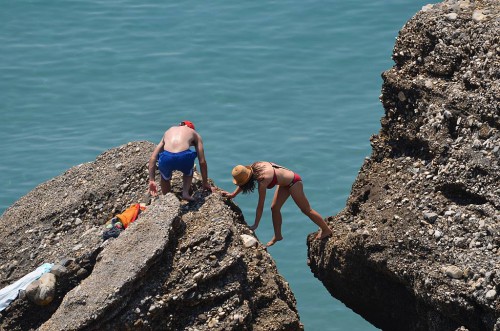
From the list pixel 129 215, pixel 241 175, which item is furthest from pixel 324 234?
pixel 129 215

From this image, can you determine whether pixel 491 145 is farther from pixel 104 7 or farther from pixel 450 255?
pixel 104 7

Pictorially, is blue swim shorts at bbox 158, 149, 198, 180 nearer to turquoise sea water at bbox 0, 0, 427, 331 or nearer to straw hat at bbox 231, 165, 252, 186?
straw hat at bbox 231, 165, 252, 186

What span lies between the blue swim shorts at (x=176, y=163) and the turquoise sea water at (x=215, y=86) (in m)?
4.91

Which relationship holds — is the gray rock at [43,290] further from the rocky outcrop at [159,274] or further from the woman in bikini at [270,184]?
the woman in bikini at [270,184]

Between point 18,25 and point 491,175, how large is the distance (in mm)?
18237

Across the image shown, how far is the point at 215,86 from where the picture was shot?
24062 mm

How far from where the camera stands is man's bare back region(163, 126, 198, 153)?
12555mm

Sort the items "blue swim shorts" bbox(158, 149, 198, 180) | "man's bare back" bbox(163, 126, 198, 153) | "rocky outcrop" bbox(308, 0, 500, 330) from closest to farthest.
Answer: "rocky outcrop" bbox(308, 0, 500, 330)
"blue swim shorts" bbox(158, 149, 198, 180)
"man's bare back" bbox(163, 126, 198, 153)

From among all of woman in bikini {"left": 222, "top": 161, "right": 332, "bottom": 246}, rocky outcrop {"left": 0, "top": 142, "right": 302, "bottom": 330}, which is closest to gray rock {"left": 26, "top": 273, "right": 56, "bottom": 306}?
rocky outcrop {"left": 0, "top": 142, "right": 302, "bottom": 330}

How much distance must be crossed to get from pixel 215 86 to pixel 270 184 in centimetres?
1113

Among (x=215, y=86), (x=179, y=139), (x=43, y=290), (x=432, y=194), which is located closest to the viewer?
(x=43, y=290)

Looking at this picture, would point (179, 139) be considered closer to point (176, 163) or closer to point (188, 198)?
point (176, 163)

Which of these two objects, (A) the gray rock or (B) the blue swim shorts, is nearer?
(A) the gray rock

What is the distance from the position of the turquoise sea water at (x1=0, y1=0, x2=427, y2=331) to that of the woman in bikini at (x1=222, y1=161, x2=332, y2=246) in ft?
11.4
